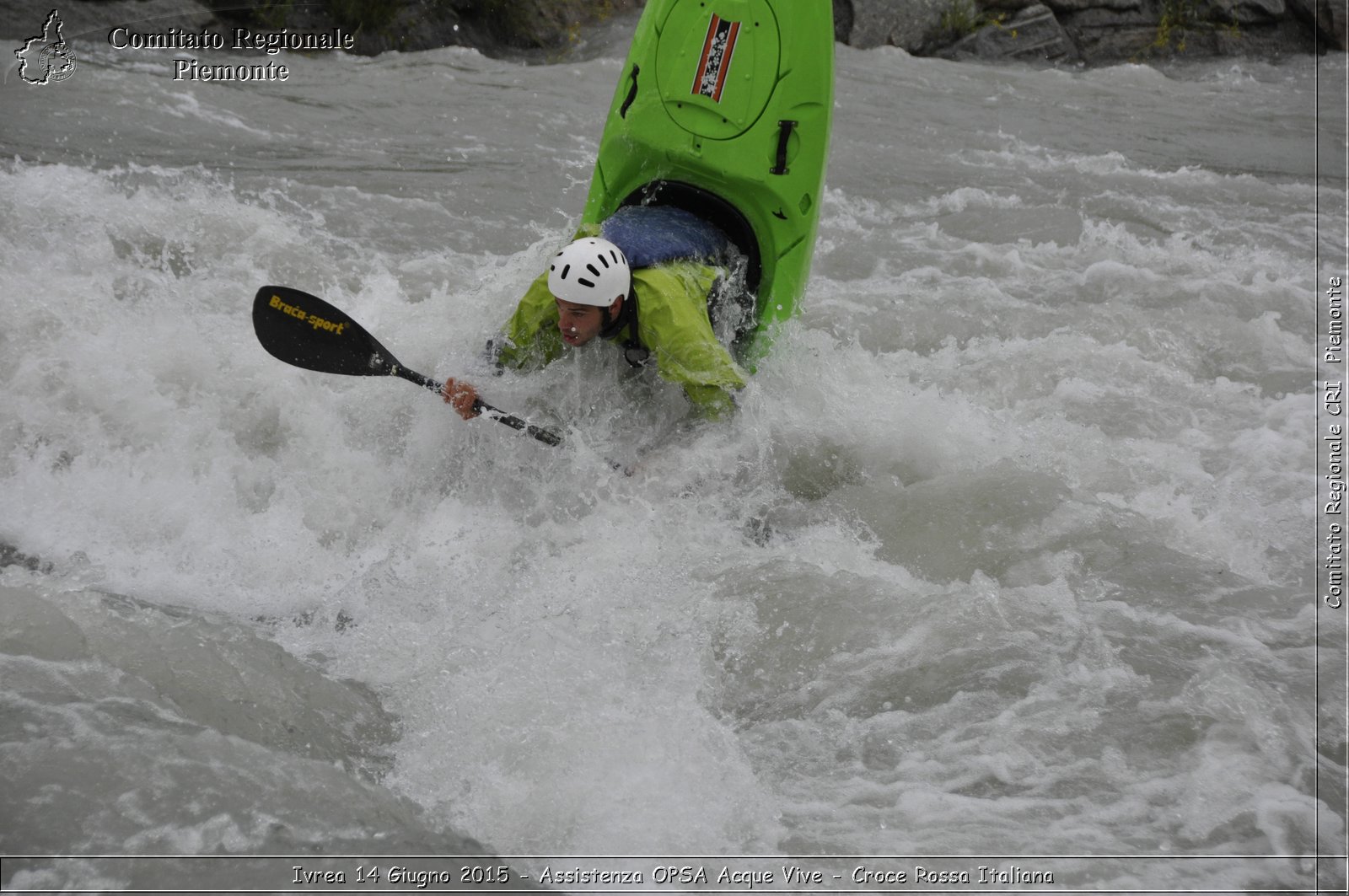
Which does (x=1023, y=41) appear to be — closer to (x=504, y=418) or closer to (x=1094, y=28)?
(x=1094, y=28)

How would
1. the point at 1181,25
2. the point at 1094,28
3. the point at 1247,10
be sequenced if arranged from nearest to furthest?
the point at 1094,28 < the point at 1181,25 < the point at 1247,10

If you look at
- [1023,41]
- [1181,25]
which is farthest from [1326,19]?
[1023,41]

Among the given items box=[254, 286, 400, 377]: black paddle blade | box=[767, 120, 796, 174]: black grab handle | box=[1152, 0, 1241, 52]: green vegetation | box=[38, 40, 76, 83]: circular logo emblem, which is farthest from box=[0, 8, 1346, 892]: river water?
box=[1152, 0, 1241, 52]: green vegetation

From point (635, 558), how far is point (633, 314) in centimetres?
76

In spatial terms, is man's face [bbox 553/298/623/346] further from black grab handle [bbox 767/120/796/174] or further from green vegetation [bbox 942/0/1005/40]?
green vegetation [bbox 942/0/1005/40]

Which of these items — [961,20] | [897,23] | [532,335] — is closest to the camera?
[532,335]

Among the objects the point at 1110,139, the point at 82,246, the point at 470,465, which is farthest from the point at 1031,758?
the point at 1110,139

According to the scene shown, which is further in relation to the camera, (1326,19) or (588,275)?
(1326,19)

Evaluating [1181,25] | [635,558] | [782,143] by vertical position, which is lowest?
[1181,25]

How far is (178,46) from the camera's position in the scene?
7844 mm

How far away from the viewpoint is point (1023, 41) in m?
10.6

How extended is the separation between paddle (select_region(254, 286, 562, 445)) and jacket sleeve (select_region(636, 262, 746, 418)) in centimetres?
85

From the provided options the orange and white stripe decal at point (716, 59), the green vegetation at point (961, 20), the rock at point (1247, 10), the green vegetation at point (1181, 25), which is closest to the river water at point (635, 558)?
the orange and white stripe decal at point (716, 59)

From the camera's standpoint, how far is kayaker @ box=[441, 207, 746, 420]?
3330 mm
